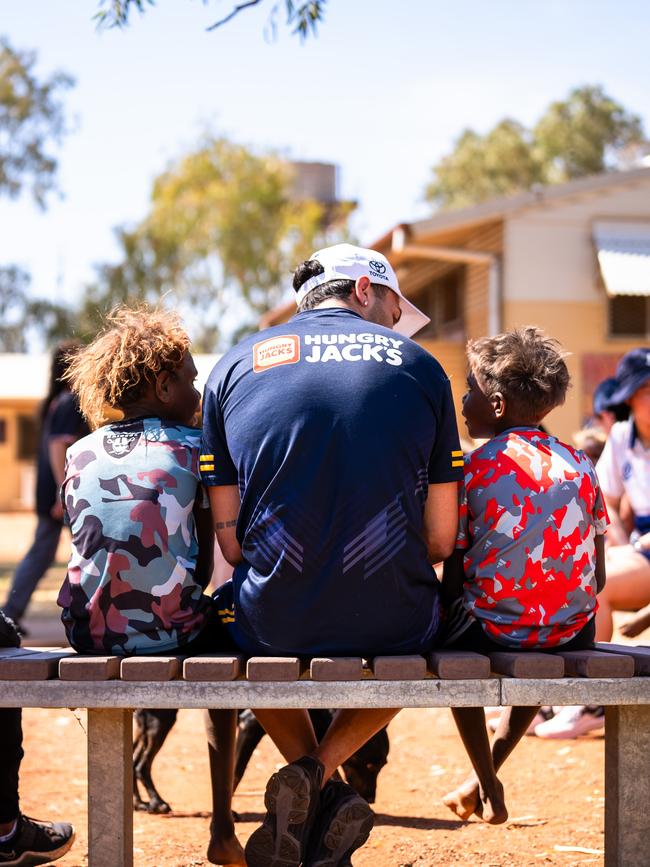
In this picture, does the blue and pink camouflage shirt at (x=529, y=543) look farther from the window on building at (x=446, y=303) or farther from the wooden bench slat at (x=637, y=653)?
the window on building at (x=446, y=303)

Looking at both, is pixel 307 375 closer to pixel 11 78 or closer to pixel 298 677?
pixel 298 677

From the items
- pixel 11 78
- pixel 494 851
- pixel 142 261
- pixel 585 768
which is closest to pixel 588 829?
pixel 494 851

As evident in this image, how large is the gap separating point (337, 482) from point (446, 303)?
17423 mm

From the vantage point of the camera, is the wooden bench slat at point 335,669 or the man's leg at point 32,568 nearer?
the wooden bench slat at point 335,669

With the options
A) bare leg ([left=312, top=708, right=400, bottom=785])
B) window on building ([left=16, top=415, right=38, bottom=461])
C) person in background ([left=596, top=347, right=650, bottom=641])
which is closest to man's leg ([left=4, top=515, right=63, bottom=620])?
person in background ([left=596, top=347, right=650, bottom=641])

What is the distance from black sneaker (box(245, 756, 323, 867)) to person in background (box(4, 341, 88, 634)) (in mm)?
5406

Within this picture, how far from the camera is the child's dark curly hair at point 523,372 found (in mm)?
3596

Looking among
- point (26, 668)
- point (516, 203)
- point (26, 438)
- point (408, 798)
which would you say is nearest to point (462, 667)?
point (26, 668)

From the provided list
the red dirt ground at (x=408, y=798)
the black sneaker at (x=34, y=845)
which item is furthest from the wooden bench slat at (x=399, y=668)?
the black sneaker at (x=34, y=845)

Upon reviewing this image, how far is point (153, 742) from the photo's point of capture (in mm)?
4668

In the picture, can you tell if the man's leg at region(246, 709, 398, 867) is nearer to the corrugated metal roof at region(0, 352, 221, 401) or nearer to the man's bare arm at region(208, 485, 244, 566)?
the man's bare arm at region(208, 485, 244, 566)

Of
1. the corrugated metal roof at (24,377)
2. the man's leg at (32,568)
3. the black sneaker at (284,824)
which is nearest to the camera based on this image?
the black sneaker at (284,824)

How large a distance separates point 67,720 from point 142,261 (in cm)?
4083

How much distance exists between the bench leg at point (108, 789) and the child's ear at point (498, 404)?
4.60ft
